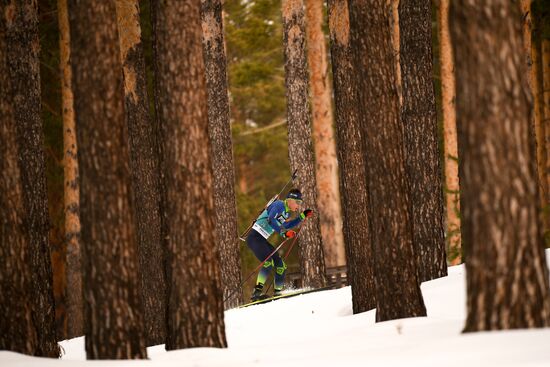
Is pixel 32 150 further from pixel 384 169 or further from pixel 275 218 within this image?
pixel 384 169

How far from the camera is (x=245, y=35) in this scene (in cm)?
2727

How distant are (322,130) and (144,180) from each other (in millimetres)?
7819

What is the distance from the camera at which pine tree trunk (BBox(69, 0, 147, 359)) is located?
273 inches

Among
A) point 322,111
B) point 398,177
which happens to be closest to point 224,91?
point 322,111

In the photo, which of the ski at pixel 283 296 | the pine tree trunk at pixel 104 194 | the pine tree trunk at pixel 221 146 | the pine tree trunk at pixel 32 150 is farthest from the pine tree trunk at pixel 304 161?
the pine tree trunk at pixel 104 194

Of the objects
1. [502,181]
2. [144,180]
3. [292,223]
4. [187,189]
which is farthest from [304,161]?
[502,181]

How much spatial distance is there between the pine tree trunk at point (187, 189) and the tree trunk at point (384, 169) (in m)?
1.84

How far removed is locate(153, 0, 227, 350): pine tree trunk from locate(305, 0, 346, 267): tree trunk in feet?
39.4

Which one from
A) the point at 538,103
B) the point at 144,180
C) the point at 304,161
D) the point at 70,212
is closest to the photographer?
the point at 144,180

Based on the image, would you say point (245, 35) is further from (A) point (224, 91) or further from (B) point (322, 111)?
(A) point (224, 91)

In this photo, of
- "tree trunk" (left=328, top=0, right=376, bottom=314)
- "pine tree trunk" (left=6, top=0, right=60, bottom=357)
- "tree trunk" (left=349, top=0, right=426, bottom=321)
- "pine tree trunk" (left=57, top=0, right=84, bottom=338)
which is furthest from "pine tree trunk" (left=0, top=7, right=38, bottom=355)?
"pine tree trunk" (left=57, top=0, right=84, bottom=338)

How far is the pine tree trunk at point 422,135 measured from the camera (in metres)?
11.5

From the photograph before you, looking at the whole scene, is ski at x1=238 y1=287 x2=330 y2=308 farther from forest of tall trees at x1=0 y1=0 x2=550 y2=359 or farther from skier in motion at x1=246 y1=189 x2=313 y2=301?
forest of tall trees at x1=0 y1=0 x2=550 y2=359

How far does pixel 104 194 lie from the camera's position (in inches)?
272
